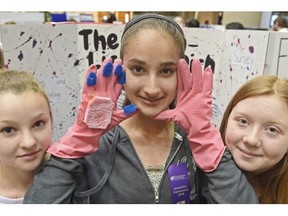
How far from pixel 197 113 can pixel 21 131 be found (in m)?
0.49

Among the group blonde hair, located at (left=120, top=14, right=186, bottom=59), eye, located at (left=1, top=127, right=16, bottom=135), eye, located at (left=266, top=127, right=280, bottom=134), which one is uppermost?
blonde hair, located at (left=120, top=14, right=186, bottom=59)

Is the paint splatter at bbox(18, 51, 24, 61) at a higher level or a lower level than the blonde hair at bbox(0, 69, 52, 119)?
lower

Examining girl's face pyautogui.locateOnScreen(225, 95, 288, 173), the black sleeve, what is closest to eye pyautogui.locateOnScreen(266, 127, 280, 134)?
girl's face pyautogui.locateOnScreen(225, 95, 288, 173)

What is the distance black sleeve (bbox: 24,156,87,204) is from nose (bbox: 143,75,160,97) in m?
0.26

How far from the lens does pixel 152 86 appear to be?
841 mm

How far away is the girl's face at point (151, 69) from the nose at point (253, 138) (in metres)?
0.24

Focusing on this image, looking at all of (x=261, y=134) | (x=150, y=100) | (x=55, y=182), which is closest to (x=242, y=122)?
(x=261, y=134)

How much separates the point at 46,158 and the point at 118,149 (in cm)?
20

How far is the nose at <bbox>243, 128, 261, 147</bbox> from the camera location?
2.78ft

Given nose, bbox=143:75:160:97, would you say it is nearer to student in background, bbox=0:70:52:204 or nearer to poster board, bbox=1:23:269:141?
student in background, bbox=0:70:52:204

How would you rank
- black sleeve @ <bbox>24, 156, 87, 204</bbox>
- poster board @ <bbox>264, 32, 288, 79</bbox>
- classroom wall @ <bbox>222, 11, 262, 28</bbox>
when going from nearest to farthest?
black sleeve @ <bbox>24, 156, 87, 204</bbox> → poster board @ <bbox>264, 32, 288, 79</bbox> → classroom wall @ <bbox>222, 11, 262, 28</bbox>

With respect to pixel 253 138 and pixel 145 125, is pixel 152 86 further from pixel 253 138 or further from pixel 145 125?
pixel 253 138

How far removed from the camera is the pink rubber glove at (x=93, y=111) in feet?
2.65

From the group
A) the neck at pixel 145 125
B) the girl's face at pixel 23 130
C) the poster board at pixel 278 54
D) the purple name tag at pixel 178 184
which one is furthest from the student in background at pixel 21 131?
the poster board at pixel 278 54
